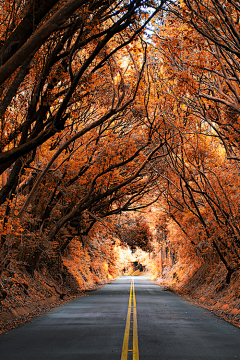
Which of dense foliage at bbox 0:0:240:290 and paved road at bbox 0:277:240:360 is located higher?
dense foliage at bbox 0:0:240:290

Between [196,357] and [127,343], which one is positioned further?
[127,343]

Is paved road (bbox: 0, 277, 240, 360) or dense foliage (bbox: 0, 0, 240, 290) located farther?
dense foliage (bbox: 0, 0, 240, 290)

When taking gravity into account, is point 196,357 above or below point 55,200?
below

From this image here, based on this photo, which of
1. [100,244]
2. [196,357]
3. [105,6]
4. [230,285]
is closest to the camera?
[196,357]

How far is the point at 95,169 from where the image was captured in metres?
20.2

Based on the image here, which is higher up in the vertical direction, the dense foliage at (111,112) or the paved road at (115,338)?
the dense foliage at (111,112)

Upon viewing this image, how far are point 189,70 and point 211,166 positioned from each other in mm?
7571

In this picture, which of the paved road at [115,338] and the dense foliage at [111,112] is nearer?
the paved road at [115,338]

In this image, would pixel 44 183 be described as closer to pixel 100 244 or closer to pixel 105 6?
pixel 105 6

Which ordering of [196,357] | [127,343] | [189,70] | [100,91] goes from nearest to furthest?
1. [196,357]
2. [127,343]
3. [189,70]
4. [100,91]

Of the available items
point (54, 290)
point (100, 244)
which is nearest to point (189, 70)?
point (54, 290)

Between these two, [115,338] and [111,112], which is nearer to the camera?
[115,338]

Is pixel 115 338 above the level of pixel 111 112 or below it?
below

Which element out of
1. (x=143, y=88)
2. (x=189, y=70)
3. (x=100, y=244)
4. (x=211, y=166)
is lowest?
(x=100, y=244)
